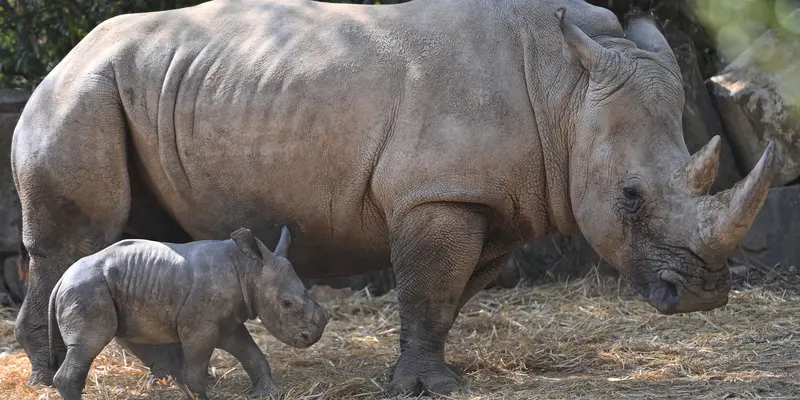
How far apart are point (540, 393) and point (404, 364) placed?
0.65 meters

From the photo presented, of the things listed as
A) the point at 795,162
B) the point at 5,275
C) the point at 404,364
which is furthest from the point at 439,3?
the point at 5,275

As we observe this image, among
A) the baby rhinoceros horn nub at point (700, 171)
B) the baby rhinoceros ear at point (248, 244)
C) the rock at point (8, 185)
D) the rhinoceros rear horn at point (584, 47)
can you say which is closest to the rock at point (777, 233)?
the rhinoceros rear horn at point (584, 47)

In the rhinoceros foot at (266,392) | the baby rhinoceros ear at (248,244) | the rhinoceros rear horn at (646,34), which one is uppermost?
the rhinoceros rear horn at (646,34)

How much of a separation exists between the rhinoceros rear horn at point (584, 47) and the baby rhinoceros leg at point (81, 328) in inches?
94.2

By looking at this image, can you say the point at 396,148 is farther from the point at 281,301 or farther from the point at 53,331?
the point at 53,331

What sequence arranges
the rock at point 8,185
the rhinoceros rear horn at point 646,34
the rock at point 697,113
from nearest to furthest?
the rhinoceros rear horn at point 646,34, the rock at point 697,113, the rock at point 8,185

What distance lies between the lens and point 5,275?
27.4ft

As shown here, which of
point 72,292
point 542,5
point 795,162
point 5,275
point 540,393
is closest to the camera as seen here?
point 72,292

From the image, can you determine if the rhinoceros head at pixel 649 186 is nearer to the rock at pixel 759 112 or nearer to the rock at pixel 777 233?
the rock at pixel 759 112

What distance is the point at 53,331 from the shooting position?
489 centimetres

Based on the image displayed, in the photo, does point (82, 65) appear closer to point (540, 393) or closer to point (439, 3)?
point (439, 3)

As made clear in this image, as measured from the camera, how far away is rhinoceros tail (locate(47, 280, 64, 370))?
4.72 m

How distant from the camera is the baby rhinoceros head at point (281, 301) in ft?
15.3

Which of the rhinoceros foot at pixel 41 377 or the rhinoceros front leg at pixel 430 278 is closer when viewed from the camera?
the rhinoceros front leg at pixel 430 278
